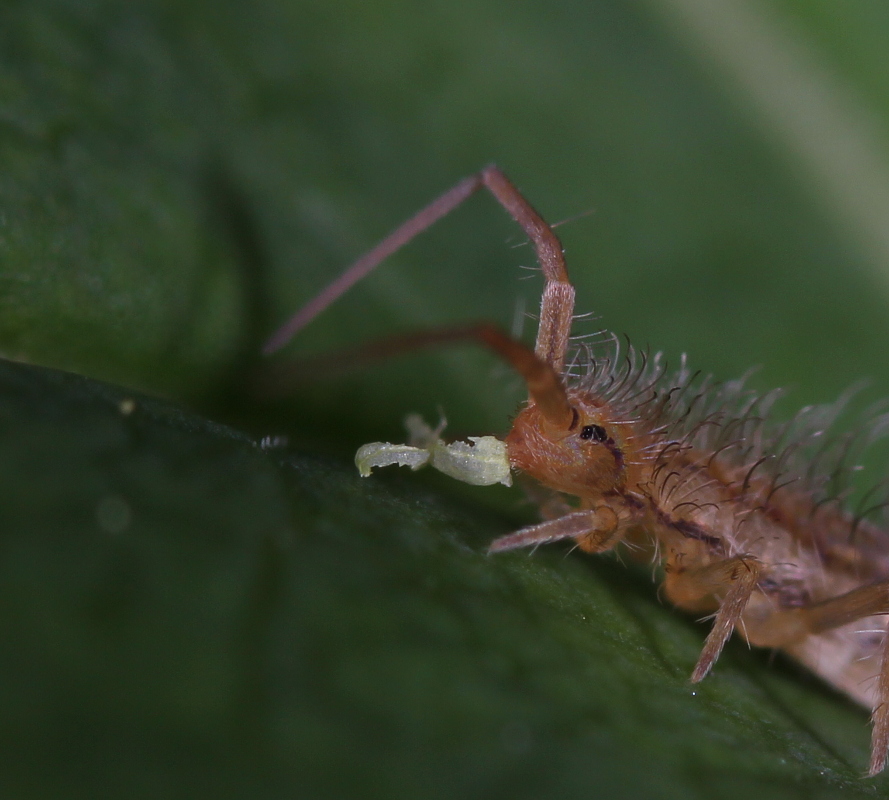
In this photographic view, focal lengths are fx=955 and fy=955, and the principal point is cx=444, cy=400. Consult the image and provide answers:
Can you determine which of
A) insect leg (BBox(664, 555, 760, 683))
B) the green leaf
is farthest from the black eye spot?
the green leaf

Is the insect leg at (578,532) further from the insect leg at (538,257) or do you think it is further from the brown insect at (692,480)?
the insect leg at (538,257)

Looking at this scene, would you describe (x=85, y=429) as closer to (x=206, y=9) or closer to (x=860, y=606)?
(x=206, y=9)

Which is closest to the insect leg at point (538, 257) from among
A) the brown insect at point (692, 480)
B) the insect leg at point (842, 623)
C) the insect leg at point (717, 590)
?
the brown insect at point (692, 480)

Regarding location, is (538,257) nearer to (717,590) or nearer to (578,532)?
(578,532)

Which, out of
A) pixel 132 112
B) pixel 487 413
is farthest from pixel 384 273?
pixel 132 112

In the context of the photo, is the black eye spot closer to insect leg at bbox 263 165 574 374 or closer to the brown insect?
the brown insect

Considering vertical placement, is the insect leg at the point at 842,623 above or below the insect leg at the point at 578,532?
above
